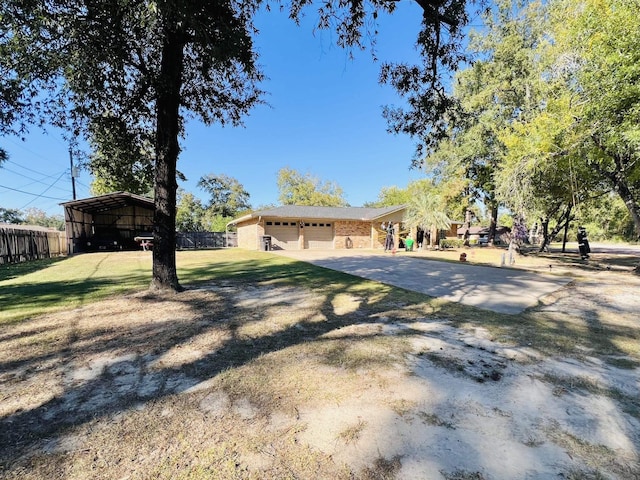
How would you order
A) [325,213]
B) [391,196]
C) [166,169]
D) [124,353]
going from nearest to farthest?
[124,353] < [166,169] < [325,213] < [391,196]

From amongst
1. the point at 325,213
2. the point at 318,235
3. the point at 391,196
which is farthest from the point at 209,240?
the point at 391,196

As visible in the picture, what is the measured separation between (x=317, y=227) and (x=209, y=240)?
12.5 meters

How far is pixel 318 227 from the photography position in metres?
23.8

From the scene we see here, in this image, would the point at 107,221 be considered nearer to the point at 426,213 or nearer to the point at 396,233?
the point at 396,233

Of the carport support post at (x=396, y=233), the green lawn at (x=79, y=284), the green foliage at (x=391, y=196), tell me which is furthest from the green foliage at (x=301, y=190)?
the green lawn at (x=79, y=284)

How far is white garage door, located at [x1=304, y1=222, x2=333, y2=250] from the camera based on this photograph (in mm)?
23531

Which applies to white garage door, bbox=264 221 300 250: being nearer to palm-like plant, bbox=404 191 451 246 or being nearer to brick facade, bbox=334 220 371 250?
brick facade, bbox=334 220 371 250

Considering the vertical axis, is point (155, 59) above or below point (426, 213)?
above

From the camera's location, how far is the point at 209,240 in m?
30.2

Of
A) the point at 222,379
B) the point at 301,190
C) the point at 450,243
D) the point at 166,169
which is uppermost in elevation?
the point at 301,190

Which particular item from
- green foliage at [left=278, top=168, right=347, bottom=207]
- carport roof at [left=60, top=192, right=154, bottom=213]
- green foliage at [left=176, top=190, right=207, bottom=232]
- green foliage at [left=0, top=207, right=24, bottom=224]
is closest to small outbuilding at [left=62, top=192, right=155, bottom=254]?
carport roof at [left=60, top=192, right=154, bottom=213]

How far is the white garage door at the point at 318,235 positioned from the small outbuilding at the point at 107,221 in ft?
37.5

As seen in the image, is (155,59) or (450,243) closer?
(155,59)

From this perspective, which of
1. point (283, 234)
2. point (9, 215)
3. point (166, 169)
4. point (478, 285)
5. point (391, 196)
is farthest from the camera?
point (9, 215)
